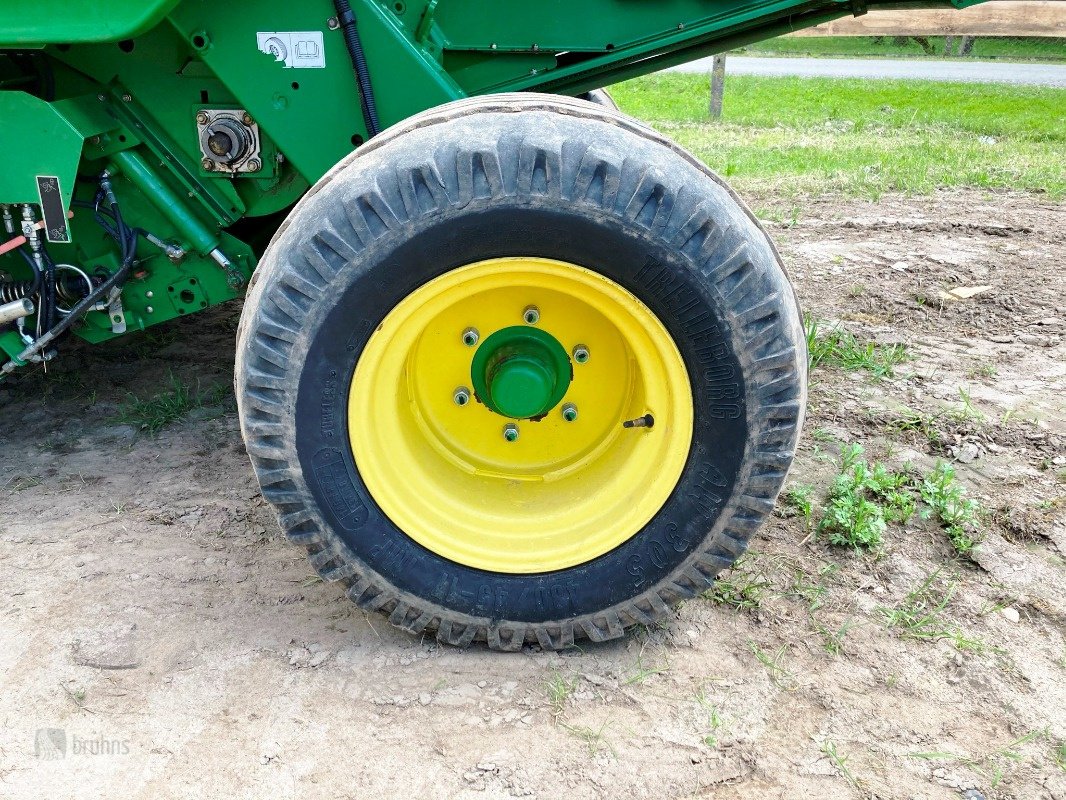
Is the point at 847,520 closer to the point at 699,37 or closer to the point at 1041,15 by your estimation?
the point at 699,37

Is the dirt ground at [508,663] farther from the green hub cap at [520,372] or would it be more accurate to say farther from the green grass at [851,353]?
the green hub cap at [520,372]

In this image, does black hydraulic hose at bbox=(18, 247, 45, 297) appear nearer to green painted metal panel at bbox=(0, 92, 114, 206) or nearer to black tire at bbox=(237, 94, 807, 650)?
green painted metal panel at bbox=(0, 92, 114, 206)

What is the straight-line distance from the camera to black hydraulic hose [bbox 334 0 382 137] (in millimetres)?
2666

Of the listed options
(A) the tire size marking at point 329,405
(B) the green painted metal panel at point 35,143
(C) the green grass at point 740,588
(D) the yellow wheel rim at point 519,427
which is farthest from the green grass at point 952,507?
(B) the green painted metal panel at point 35,143

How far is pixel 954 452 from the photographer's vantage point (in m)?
3.54

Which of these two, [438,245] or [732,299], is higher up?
[438,245]

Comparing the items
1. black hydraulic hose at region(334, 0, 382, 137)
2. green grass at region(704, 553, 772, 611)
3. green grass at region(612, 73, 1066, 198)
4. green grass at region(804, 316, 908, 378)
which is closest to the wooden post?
green grass at region(612, 73, 1066, 198)

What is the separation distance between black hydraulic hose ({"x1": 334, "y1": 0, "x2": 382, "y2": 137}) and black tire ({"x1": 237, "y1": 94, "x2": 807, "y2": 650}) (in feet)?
1.31

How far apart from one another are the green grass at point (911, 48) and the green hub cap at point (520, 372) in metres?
18.6

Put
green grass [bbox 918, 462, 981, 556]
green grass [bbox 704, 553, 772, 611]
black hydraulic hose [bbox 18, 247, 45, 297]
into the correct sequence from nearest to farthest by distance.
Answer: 1. green grass [bbox 704, 553, 772, 611]
2. black hydraulic hose [bbox 18, 247, 45, 297]
3. green grass [bbox 918, 462, 981, 556]

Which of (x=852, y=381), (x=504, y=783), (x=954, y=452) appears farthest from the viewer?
(x=852, y=381)

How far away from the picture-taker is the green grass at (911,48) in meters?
20.0

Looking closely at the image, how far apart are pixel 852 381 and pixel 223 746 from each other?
296 centimetres

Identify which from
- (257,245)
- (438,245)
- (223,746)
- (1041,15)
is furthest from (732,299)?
(1041,15)
